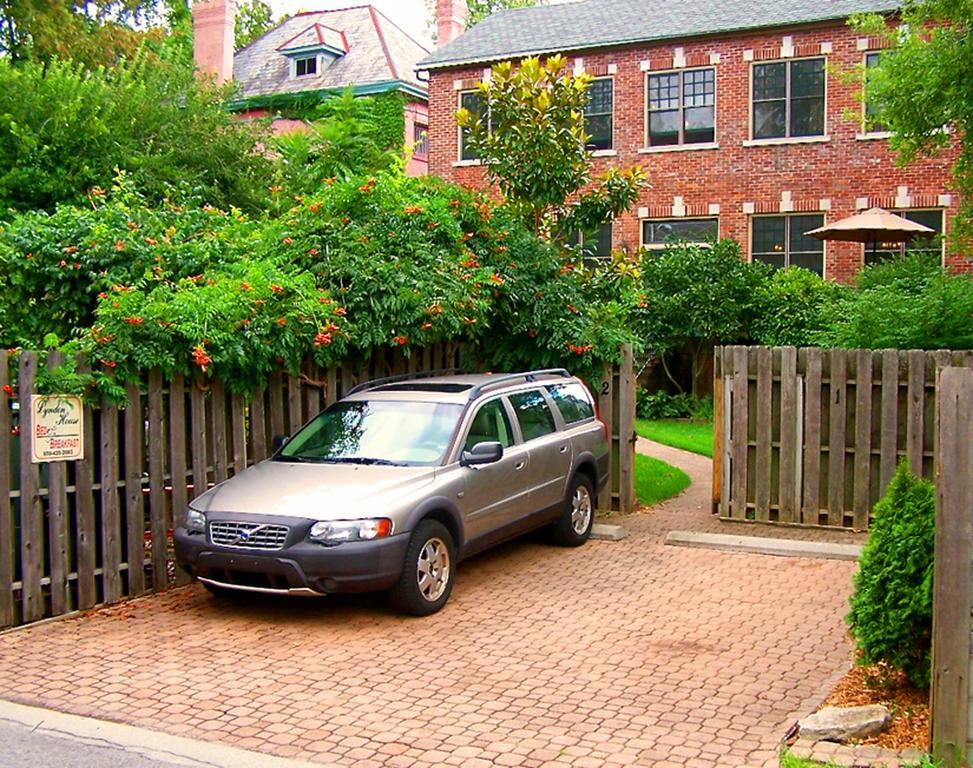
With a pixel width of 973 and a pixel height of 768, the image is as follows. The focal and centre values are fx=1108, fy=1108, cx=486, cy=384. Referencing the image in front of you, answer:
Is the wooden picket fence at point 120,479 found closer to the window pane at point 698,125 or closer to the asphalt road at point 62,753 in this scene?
the asphalt road at point 62,753

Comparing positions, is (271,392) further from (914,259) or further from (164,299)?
(914,259)

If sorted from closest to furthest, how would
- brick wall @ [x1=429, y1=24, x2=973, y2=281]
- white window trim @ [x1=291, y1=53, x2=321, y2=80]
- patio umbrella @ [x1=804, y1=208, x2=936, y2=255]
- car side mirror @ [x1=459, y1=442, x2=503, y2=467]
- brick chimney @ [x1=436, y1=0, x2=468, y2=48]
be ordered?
car side mirror @ [x1=459, y1=442, x2=503, y2=467] < patio umbrella @ [x1=804, y1=208, x2=936, y2=255] < brick wall @ [x1=429, y1=24, x2=973, y2=281] < brick chimney @ [x1=436, y1=0, x2=468, y2=48] < white window trim @ [x1=291, y1=53, x2=321, y2=80]

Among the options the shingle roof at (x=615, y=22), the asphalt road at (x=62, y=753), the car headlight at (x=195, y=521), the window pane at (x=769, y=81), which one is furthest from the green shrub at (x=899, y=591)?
the window pane at (x=769, y=81)

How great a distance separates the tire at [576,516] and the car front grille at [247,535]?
3526mm

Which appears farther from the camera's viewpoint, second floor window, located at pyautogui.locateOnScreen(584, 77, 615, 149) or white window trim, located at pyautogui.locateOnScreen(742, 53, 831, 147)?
second floor window, located at pyautogui.locateOnScreen(584, 77, 615, 149)

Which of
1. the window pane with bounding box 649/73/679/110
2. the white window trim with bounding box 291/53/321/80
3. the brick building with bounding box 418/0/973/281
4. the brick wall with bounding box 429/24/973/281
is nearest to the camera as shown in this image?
the brick wall with bounding box 429/24/973/281

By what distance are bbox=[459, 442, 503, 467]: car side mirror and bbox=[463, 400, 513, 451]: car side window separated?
11.0 inches

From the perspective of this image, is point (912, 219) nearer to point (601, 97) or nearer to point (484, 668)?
point (601, 97)

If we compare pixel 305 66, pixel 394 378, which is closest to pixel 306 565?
pixel 394 378

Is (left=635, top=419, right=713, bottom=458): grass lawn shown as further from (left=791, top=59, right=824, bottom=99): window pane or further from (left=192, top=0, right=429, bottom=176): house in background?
(left=192, top=0, right=429, bottom=176): house in background

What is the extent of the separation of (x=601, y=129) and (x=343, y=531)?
21.2 metres

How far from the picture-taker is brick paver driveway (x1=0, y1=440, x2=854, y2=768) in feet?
19.1

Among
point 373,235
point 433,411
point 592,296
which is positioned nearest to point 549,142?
point 592,296

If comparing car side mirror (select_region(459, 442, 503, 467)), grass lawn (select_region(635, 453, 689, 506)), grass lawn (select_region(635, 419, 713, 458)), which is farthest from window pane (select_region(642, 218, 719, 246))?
car side mirror (select_region(459, 442, 503, 467))
